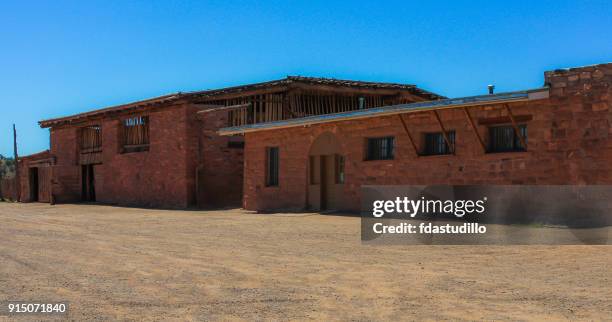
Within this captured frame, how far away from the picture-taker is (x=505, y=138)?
14.1m

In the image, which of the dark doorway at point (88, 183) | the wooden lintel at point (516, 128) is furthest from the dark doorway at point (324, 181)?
the dark doorway at point (88, 183)

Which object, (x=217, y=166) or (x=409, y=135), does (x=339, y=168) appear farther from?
(x=217, y=166)

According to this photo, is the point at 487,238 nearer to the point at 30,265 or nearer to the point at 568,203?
the point at 568,203

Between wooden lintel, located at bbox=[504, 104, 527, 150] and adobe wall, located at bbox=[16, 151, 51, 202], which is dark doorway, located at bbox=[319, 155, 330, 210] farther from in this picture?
adobe wall, located at bbox=[16, 151, 51, 202]

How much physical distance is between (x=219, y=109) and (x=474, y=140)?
38.2 feet

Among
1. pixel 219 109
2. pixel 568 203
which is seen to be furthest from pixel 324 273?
pixel 219 109

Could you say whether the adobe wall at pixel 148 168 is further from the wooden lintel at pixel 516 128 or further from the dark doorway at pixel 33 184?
the wooden lintel at pixel 516 128

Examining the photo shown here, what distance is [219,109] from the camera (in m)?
23.7

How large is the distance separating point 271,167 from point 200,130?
15.6 ft

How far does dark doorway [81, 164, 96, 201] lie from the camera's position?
31.5 metres

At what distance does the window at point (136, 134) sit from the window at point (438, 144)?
554 inches

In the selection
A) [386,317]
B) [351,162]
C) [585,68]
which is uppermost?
[585,68]

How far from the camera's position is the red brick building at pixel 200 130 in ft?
77.9

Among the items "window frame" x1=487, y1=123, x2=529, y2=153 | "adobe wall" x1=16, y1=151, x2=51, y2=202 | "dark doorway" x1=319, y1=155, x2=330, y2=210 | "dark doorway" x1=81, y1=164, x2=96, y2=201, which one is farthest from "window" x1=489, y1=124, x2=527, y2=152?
"adobe wall" x1=16, y1=151, x2=51, y2=202
